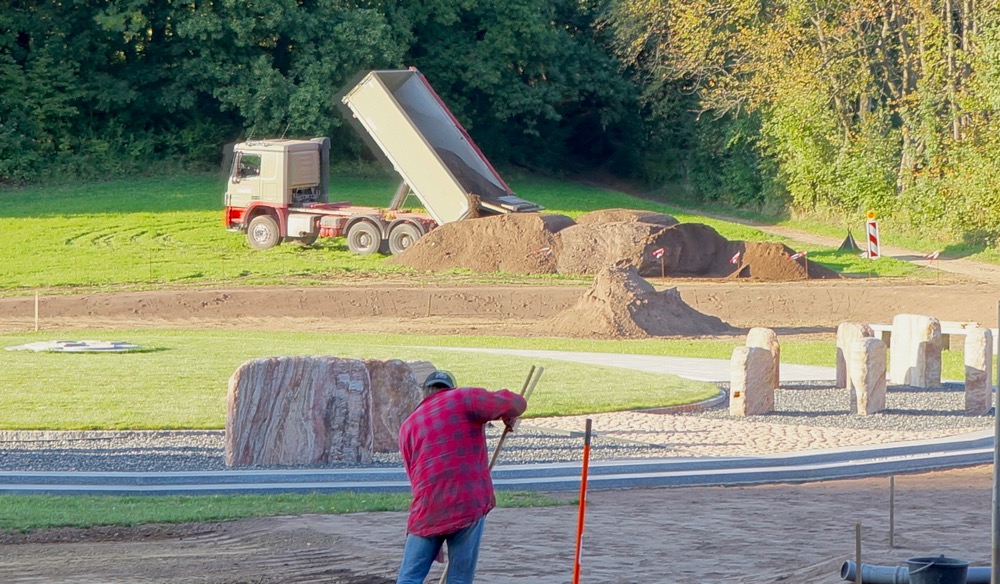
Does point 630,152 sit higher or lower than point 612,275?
higher

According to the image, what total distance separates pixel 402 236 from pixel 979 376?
60.6ft

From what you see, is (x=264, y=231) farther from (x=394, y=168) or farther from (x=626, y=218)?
(x=626, y=218)

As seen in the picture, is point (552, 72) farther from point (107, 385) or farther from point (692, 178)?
point (107, 385)

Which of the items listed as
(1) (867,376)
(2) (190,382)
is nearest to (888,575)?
(1) (867,376)

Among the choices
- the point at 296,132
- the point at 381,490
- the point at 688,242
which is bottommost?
the point at 381,490

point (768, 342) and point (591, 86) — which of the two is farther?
point (591, 86)

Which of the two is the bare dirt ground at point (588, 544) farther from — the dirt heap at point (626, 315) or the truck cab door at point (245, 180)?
the truck cab door at point (245, 180)

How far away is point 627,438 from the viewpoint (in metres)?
13.8

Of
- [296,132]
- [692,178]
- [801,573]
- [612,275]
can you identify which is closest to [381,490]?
[801,573]

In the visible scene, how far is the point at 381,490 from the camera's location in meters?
11.3

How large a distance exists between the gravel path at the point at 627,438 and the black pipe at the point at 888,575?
572 centimetres

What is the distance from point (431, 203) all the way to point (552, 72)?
22.1 m

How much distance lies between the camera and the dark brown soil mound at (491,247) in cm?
3014

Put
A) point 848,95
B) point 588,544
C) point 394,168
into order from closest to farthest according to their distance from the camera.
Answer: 1. point 588,544
2. point 394,168
3. point 848,95
